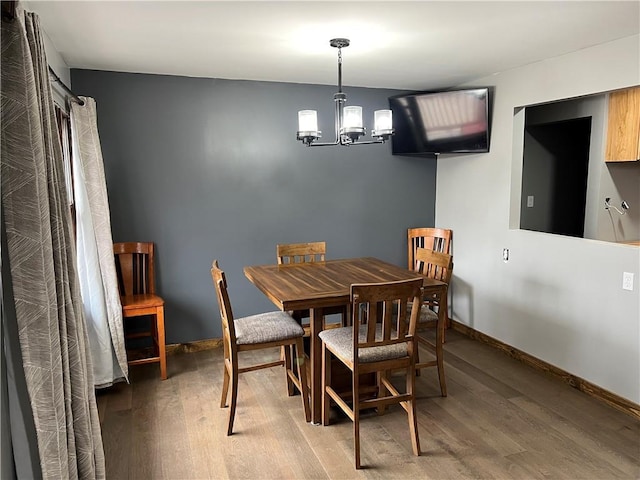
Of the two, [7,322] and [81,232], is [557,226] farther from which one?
[7,322]

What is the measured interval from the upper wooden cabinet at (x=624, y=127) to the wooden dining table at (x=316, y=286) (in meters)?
1.89

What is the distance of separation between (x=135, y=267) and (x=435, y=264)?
7.70 feet

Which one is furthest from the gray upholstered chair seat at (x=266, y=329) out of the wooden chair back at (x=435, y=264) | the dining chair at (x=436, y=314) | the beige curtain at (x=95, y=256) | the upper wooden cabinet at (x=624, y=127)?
the upper wooden cabinet at (x=624, y=127)

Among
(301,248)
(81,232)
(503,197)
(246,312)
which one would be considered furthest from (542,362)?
(81,232)

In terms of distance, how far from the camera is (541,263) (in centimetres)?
360

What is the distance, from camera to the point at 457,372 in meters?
3.62

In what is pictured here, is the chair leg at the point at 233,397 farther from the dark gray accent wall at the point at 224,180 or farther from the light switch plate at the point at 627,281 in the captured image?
the light switch plate at the point at 627,281

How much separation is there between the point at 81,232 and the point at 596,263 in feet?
11.2

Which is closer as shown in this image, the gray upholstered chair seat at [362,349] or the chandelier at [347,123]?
the gray upholstered chair seat at [362,349]

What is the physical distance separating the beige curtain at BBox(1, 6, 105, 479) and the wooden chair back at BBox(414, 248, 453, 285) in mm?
2456

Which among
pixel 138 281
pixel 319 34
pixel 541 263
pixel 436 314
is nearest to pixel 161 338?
pixel 138 281

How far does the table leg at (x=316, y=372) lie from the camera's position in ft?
9.26

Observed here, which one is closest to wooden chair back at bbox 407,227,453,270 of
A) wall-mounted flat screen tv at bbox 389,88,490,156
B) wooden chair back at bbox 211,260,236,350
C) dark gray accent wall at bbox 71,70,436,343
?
dark gray accent wall at bbox 71,70,436,343

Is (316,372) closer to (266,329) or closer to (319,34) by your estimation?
(266,329)
